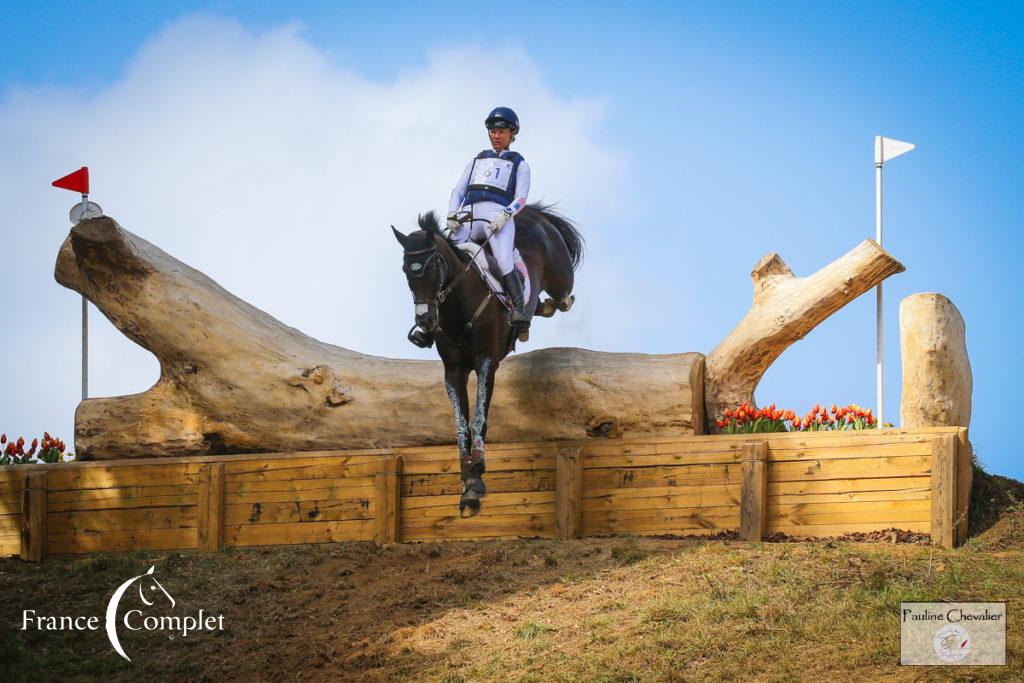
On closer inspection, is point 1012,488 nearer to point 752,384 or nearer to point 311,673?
point 752,384

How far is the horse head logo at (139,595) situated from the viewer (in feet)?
33.5

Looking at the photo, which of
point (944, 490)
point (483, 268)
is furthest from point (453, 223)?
point (944, 490)

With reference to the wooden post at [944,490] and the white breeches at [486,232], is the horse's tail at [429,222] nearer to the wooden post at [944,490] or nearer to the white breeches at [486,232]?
the white breeches at [486,232]

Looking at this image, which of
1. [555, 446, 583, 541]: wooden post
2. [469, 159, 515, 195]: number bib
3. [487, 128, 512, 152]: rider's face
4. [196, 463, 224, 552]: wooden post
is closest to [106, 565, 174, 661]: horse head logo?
[196, 463, 224, 552]: wooden post

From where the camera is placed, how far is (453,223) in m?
10.2

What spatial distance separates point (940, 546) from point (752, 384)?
2493 mm

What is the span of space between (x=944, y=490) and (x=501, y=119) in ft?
15.5

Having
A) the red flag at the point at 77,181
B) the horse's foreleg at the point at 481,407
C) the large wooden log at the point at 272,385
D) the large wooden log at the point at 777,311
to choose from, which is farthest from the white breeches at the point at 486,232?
the red flag at the point at 77,181

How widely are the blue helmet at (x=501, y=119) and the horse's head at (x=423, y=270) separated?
1523mm

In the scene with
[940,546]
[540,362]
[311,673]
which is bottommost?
[311,673]

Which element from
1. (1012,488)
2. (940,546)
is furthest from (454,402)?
(1012,488)

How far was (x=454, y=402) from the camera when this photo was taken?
1011 centimetres

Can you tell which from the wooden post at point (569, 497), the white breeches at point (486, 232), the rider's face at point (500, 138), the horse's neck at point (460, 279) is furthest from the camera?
the wooden post at point (569, 497)

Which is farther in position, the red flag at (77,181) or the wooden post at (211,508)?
the red flag at (77,181)
